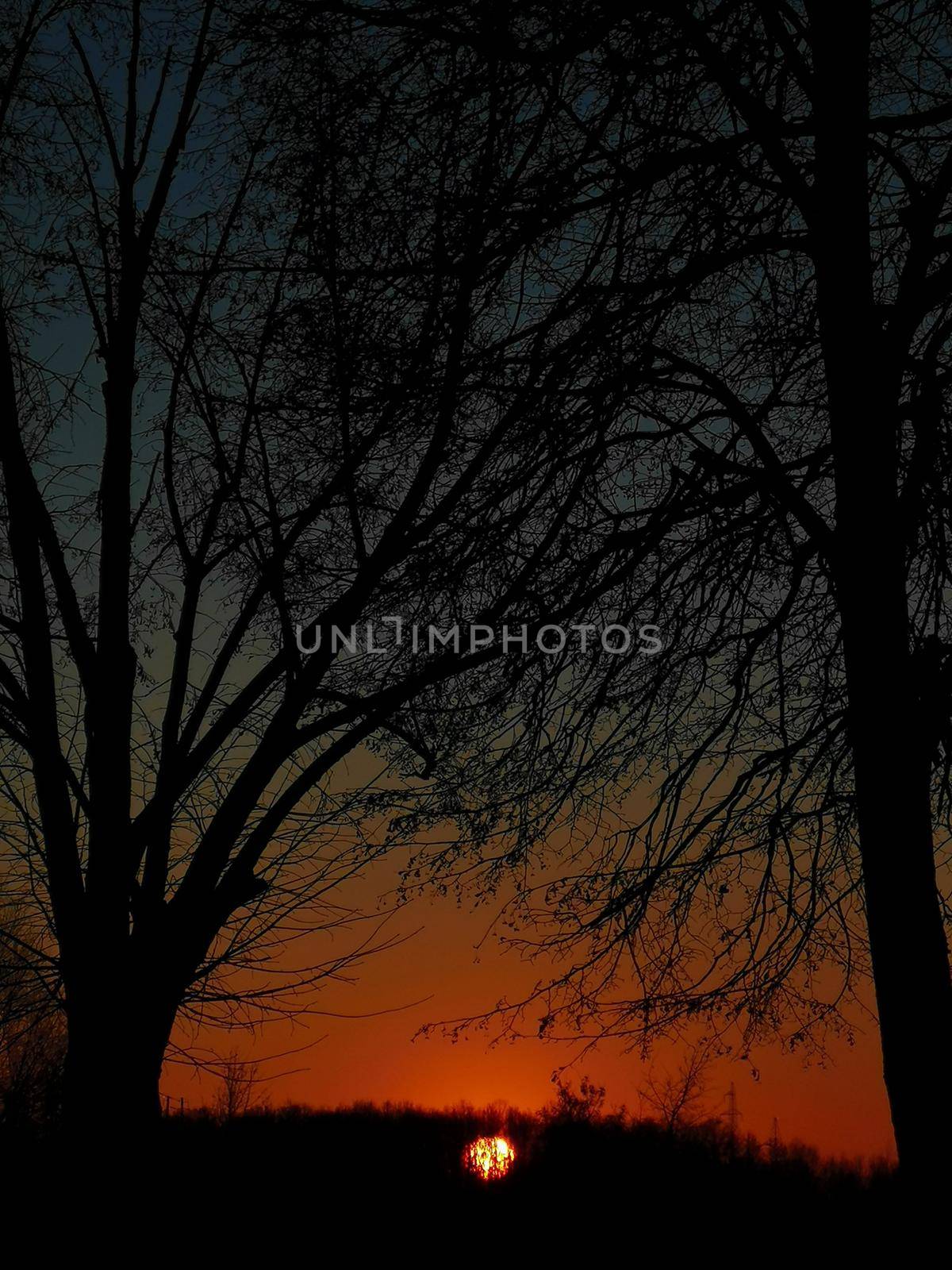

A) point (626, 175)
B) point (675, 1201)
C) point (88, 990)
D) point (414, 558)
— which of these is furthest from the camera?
point (675, 1201)

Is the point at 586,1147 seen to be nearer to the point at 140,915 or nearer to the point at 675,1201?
the point at 675,1201

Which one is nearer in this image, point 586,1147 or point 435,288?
point 435,288

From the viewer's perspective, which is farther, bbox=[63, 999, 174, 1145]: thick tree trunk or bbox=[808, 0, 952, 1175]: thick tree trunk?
bbox=[63, 999, 174, 1145]: thick tree trunk

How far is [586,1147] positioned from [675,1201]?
1139 mm

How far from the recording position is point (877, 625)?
5.38 metres

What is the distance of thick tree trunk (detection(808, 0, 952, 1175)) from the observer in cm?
489

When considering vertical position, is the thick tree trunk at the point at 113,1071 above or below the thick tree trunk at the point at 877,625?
below

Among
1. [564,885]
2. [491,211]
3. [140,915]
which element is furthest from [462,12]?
[140,915]

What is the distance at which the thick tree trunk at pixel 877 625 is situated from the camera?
4891mm

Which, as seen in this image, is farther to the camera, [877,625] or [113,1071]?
[113,1071]

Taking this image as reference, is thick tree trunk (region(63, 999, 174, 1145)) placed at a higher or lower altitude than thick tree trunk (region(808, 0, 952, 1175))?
lower

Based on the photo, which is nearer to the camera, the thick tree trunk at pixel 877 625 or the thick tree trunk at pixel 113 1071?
the thick tree trunk at pixel 877 625

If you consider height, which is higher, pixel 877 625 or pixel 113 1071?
pixel 877 625

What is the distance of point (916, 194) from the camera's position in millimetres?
6488
